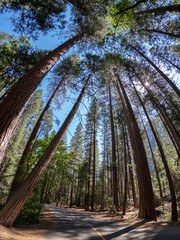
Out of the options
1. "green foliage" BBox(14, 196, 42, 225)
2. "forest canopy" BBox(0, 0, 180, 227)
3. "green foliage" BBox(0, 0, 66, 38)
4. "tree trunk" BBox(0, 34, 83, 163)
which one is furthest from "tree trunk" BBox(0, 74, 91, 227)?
"green foliage" BBox(0, 0, 66, 38)

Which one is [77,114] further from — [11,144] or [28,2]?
[11,144]

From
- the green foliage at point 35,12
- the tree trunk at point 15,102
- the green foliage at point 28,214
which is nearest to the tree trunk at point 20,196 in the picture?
the tree trunk at point 15,102

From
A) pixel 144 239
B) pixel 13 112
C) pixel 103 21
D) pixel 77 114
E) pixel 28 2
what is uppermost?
pixel 103 21

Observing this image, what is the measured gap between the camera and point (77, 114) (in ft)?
21.0

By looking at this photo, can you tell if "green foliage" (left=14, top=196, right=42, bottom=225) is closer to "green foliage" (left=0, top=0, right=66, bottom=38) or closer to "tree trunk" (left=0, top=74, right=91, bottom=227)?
"tree trunk" (left=0, top=74, right=91, bottom=227)

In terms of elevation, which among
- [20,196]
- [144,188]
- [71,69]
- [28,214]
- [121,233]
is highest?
[71,69]

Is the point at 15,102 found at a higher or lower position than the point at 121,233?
higher

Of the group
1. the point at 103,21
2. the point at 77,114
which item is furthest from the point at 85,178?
the point at 103,21

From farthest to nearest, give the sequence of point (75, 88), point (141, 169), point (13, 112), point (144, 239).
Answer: point (141, 169), point (75, 88), point (144, 239), point (13, 112)

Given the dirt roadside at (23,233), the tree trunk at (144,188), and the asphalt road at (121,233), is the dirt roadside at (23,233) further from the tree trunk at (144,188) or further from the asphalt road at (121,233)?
the tree trunk at (144,188)

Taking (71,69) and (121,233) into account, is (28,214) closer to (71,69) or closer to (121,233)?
(121,233)

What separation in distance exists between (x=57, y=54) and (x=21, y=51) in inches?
188

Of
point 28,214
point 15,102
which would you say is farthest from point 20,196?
point 28,214

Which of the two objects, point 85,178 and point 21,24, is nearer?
point 21,24
